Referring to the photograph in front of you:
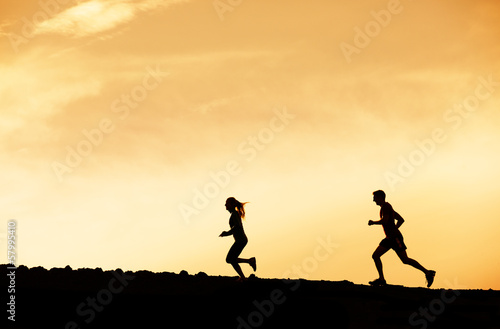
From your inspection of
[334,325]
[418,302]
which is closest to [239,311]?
[334,325]

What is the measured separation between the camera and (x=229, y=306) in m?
12.5

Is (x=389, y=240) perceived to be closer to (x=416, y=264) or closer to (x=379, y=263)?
(x=379, y=263)

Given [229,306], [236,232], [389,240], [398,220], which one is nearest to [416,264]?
[389,240]

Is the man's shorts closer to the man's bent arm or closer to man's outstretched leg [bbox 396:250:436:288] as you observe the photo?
man's outstretched leg [bbox 396:250:436:288]

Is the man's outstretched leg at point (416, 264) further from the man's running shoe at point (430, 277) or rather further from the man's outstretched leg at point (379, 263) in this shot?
the man's outstretched leg at point (379, 263)

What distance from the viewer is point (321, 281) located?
15.2 m

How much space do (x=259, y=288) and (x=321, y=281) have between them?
224cm

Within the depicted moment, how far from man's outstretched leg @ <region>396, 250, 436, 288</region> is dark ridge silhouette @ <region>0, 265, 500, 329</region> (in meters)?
A: 0.86

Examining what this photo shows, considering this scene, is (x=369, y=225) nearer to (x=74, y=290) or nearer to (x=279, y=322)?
(x=279, y=322)

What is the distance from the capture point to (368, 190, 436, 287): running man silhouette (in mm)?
14953

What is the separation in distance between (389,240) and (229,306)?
13.6 feet

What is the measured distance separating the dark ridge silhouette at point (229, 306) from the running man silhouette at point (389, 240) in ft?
3.08

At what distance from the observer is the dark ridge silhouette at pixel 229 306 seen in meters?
12.0

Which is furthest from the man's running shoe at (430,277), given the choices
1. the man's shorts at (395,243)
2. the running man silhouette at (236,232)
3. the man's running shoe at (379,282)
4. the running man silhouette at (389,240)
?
the running man silhouette at (236,232)
